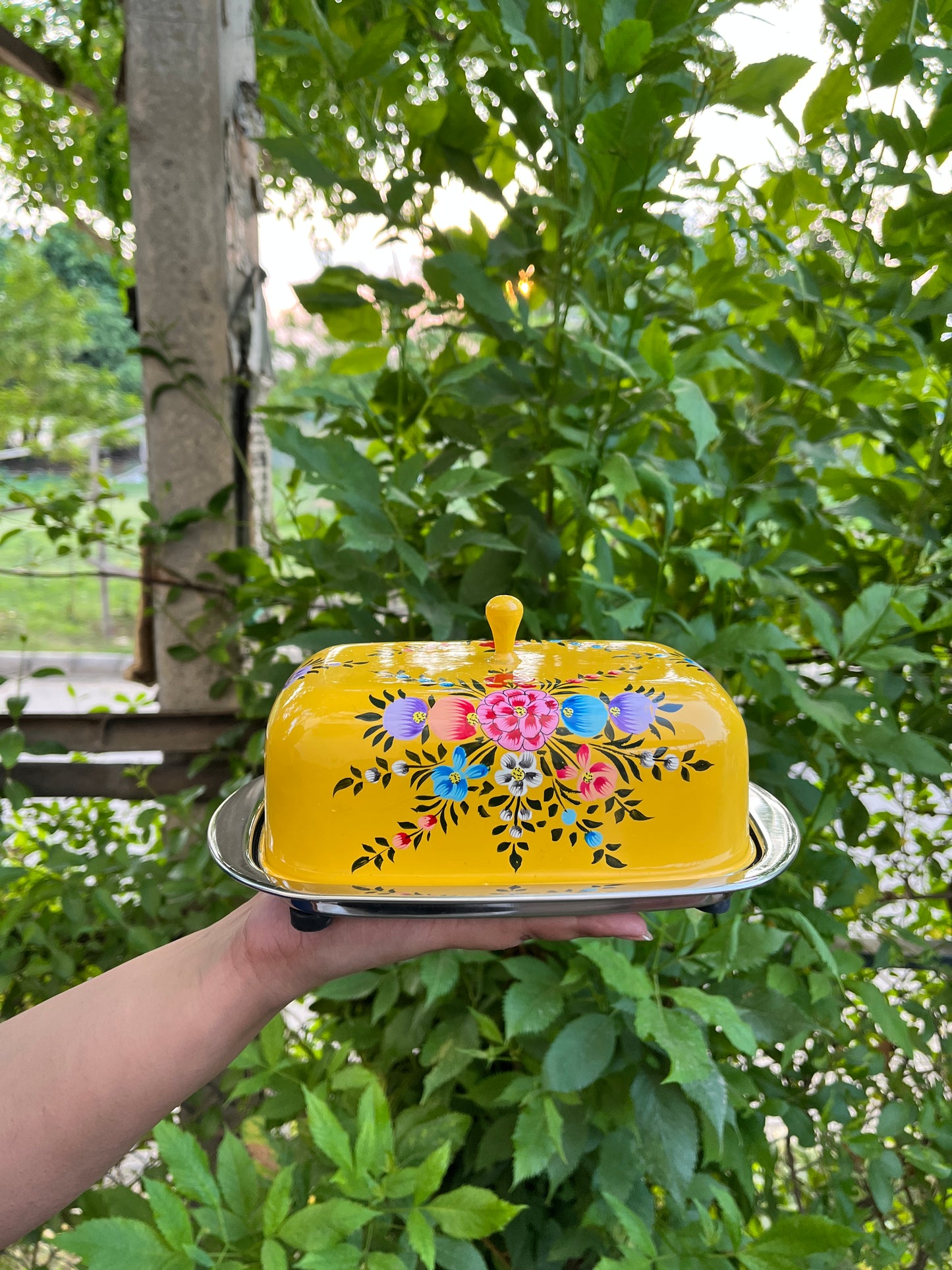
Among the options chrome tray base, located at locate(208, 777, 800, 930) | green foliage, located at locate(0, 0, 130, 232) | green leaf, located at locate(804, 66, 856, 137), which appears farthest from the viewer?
green foliage, located at locate(0, 0, 130, 232)

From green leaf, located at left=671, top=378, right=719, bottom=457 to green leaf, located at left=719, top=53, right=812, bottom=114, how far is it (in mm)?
208

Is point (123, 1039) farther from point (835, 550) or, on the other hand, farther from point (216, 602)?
point (835, 550)

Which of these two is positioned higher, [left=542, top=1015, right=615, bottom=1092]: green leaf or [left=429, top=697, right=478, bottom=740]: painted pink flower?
[left=429, top=697, right=478, bottom=740]: painted pink flower

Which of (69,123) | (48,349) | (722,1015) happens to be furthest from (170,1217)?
(48,349)

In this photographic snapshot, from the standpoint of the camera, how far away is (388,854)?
1.44 feet

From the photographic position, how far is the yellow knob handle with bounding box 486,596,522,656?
1.59 feet

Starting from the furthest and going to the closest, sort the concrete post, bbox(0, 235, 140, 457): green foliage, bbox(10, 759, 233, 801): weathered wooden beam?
bbox(0, 235, 140, 457): green foliage → bbox(10, 759, 233, 801): weathered wooden beam → the concrete post

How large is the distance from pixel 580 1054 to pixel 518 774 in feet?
0.86

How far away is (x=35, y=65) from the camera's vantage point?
3.77 ft

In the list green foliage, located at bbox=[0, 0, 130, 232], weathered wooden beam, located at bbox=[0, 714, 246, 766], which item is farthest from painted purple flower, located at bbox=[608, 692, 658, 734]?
green foliage, located at bbox=[0, 0, 130, 232]

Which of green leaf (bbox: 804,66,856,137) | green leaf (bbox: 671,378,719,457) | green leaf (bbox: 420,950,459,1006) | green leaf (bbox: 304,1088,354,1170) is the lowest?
green leaf (bbox: 304,1088,354,1170)

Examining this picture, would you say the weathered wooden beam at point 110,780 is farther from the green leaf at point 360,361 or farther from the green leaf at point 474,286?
the green leaf at point 474,286

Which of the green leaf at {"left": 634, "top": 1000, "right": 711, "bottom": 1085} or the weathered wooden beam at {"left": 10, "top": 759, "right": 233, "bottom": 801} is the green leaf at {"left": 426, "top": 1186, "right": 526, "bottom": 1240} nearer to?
the green leaf at {"left": 634, "top": 1000, "right": 711, "bottom": 1085}

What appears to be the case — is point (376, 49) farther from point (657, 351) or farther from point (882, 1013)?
point (882, 1013)
